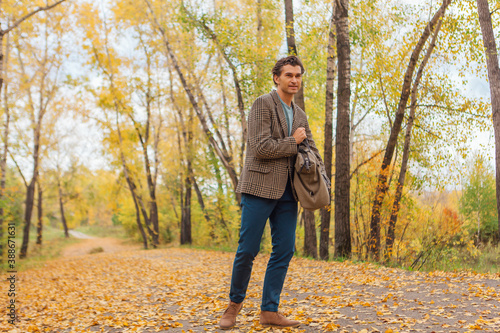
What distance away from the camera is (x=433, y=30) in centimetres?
1003

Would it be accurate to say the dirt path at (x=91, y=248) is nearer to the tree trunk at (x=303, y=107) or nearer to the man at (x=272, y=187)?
the tree trunk at (x=303, y=107)

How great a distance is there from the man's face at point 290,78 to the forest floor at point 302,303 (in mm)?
1990

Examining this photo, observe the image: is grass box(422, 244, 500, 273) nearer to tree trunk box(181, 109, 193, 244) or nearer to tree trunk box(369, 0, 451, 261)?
tree trunk box(369, 0, 451, 261)

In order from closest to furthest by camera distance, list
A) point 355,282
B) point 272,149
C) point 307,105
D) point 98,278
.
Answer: point 272,149, point 355,282, point 98,278, point 307,105

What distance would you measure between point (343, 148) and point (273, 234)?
582 centimetres

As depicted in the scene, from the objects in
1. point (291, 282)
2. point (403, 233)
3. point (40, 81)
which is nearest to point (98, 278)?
point (291, 282)

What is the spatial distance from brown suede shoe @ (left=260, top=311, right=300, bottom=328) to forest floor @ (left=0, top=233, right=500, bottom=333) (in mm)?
53

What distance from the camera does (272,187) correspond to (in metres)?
3.18

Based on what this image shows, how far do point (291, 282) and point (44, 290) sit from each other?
4630 mm

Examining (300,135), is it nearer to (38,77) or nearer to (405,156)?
(405,156)

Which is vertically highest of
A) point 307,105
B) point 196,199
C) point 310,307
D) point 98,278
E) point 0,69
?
point 307,105

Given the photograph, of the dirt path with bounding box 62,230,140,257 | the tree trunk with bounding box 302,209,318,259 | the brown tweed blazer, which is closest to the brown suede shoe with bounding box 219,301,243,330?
the brown tweed blazer

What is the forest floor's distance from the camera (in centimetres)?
358

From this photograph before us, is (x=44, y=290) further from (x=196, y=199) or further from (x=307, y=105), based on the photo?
(x=196, y=199)
